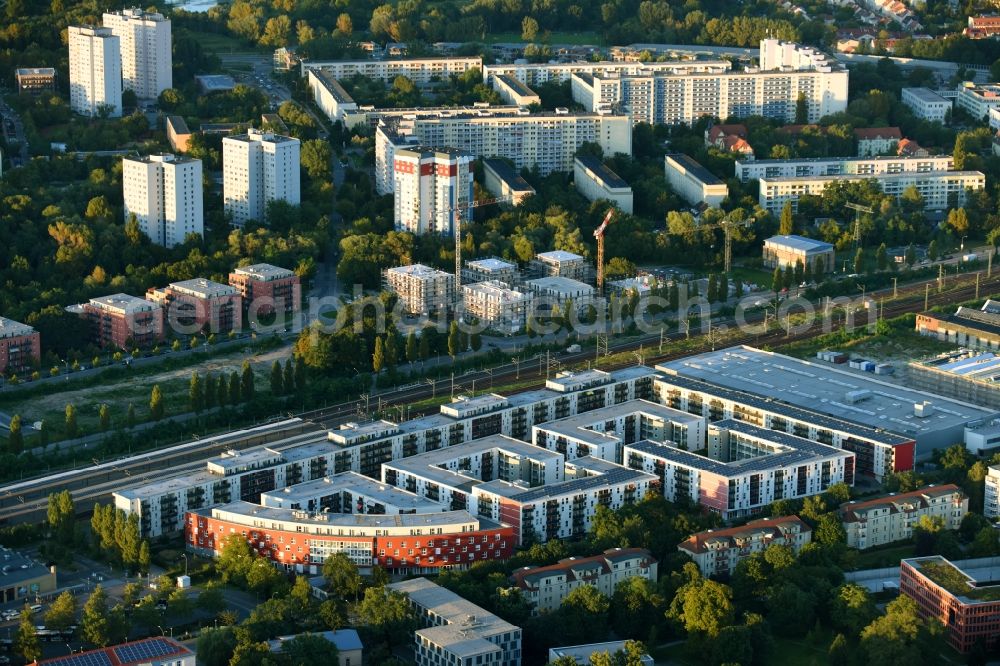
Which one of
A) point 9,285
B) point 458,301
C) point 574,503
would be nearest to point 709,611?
point 574,503

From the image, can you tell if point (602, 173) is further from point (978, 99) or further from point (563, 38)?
point (563, 38)

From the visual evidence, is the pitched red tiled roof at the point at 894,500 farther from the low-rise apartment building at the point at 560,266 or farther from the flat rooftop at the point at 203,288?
the flat rooftop at the point at 203,288

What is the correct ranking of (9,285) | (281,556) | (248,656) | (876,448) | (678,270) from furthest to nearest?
(678,270) → (9,285) → (876,448) → (281,556) → (248,656)

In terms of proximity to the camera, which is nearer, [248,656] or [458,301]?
[248,656]

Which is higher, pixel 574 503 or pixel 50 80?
pixel 50 80

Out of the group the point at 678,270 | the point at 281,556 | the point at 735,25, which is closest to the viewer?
the point at 281,556

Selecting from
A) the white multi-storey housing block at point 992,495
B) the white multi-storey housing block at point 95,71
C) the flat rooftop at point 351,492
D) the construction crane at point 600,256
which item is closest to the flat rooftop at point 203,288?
the construction crane at point 600,256

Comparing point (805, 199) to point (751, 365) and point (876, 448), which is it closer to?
point (751, 365)

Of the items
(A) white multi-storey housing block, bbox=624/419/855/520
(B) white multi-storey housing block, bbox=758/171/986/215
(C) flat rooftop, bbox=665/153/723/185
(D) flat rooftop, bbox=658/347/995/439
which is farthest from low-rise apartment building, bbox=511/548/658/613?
(B) white multi-storey housing block, bbox=758/171/986/215
